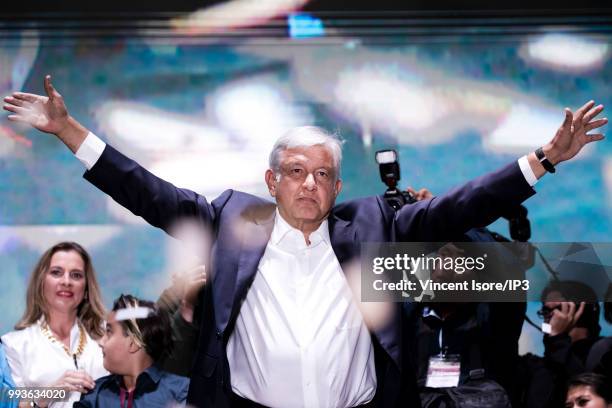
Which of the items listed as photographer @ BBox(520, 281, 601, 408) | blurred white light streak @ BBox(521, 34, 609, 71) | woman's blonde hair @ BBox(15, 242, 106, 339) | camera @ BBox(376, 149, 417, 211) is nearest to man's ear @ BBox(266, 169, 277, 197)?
camera @ BBox(376, 149, 417, 211)

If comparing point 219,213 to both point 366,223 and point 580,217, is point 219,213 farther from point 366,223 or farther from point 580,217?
point 580,217

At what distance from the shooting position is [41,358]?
2631 millimetres

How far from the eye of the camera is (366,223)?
2107mm

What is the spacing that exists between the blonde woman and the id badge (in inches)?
41.1

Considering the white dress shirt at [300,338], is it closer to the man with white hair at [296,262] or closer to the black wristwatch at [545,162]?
the man with white hair at [296,262]

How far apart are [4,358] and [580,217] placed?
218cm

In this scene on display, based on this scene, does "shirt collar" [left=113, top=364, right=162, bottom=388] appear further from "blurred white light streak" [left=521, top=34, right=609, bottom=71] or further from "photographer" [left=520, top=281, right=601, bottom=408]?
"blurred white light streak" [left=521, top=34, right=609, bottom=71]

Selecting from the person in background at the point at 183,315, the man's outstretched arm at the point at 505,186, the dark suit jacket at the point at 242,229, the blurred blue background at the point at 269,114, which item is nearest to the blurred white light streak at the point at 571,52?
the blurred blue background at the point at 269,114

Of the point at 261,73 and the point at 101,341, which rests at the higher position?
the point at 261,73

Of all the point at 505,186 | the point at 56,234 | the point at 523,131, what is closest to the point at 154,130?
the point at 56,234

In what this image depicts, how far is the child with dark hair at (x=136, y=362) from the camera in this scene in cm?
248

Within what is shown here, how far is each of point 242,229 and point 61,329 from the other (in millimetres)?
998

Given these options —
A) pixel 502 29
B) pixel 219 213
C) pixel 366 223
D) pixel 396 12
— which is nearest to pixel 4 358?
pixel 219 213

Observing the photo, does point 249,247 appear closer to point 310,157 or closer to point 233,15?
point 310,157
